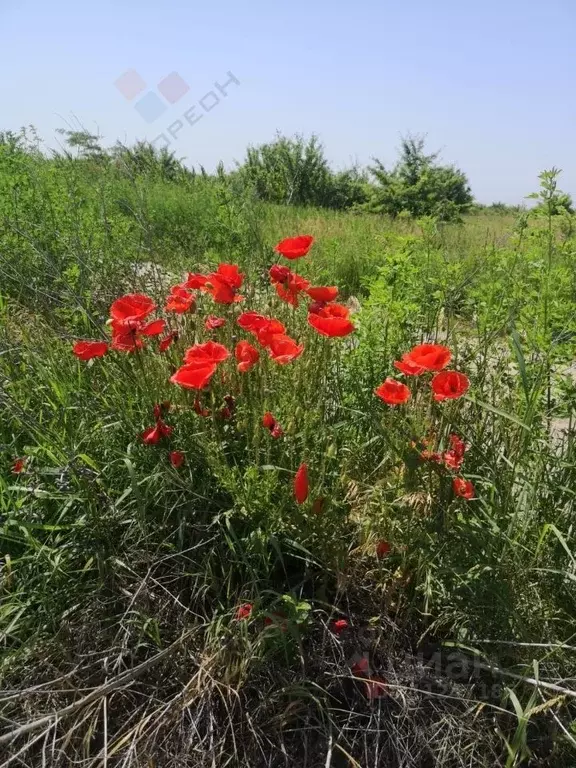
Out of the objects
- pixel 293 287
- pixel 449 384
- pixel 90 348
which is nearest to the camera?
pixel 449 384

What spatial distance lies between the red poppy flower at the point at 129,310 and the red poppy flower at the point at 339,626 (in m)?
0.89

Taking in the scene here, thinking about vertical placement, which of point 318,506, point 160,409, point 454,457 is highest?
point 160,409

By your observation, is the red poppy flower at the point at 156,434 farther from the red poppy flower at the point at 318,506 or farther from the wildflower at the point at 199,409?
the red poppy flower at the point at 318,506

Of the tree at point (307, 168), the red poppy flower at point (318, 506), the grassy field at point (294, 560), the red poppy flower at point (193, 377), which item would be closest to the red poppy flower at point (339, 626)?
the grassy field at point (294, 560)

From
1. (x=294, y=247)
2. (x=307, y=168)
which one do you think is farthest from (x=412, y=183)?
(x=294, y=247)

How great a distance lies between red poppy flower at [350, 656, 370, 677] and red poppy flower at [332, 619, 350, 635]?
0.26ft

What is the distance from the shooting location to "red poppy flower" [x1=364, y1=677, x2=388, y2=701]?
1.21 metres

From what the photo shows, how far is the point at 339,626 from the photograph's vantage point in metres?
1.27

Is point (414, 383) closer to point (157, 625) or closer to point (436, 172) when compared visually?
point (157, 625)

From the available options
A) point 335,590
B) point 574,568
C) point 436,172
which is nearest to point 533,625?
point 574,568

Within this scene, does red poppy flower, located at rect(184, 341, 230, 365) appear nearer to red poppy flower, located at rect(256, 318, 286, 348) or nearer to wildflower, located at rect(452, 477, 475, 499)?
red poppy flower, located at rect(256, 318, 286, 348)

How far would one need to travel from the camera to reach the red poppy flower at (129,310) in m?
1.35

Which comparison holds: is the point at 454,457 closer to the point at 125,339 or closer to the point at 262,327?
the point at 262,327

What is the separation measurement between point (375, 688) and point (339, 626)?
15 centimetres
